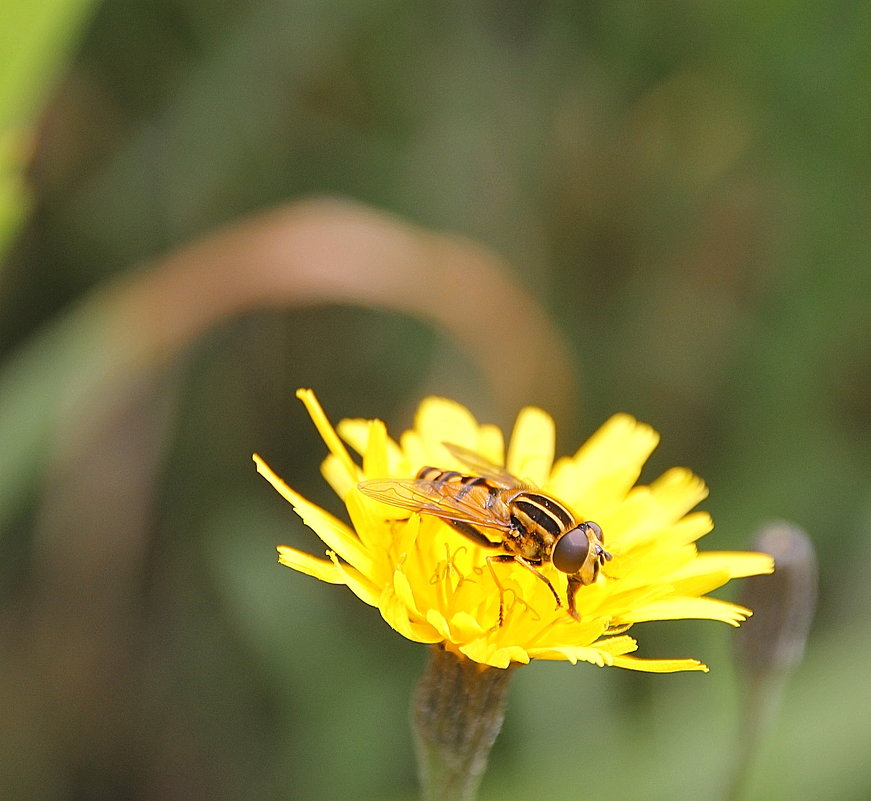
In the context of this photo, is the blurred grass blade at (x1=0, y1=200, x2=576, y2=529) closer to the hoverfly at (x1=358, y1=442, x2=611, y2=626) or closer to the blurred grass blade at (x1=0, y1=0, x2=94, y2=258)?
the blurred grass blade at (x1=0, y1=0, x2=94, y2=258)

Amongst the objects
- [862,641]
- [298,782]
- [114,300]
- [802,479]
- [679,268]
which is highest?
[679,268]

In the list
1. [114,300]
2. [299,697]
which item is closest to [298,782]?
[299,697]

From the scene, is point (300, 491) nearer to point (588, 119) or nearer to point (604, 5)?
point (588, 119)

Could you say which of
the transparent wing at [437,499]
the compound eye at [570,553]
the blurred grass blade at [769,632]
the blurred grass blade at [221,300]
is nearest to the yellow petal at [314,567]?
the transparent wing at [437,499]

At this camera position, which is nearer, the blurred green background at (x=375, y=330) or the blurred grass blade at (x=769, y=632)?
the blurred grass blade at (x=769, y=632)

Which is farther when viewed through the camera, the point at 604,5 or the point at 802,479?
the point at 604,5

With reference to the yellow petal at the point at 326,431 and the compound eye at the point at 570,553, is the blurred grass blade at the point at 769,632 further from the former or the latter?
the yellow petal at the point at 326,431

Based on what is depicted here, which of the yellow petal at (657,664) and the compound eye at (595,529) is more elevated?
the compound eye at (595,529)
